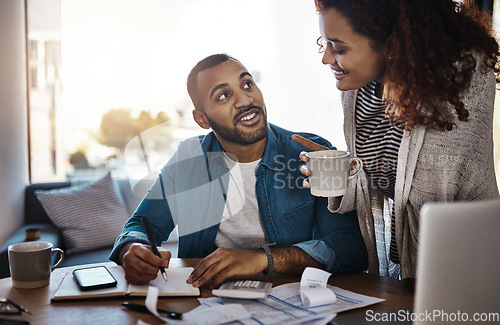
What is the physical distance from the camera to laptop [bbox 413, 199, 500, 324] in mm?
703

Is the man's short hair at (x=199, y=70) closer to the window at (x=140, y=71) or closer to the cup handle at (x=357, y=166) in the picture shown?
the cup handle at (x=357, y=166)

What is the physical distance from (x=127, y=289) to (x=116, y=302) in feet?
0.19

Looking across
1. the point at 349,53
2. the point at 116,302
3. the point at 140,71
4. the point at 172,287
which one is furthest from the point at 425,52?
the point at 140,71

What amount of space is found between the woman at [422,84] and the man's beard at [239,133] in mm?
310

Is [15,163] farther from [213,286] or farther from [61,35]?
[213,286]

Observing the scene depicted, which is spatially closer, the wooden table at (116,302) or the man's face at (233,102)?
the wooden table at (116,302)

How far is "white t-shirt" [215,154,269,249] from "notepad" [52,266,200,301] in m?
0.40

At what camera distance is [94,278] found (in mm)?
1226

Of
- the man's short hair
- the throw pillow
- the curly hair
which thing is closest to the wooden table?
the curly hair

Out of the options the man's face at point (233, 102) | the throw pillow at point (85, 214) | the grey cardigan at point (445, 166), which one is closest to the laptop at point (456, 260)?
the grey cardigan at point (445, 166)

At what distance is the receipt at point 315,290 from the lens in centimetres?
108

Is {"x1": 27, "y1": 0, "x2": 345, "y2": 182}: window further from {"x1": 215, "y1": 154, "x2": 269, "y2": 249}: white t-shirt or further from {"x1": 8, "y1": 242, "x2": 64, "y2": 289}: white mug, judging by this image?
{"x1": 8, "y1": 242, "x2": 64, "y2": 289}: white mug

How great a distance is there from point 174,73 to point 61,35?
2.63 feet

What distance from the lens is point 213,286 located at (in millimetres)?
→ 1196
